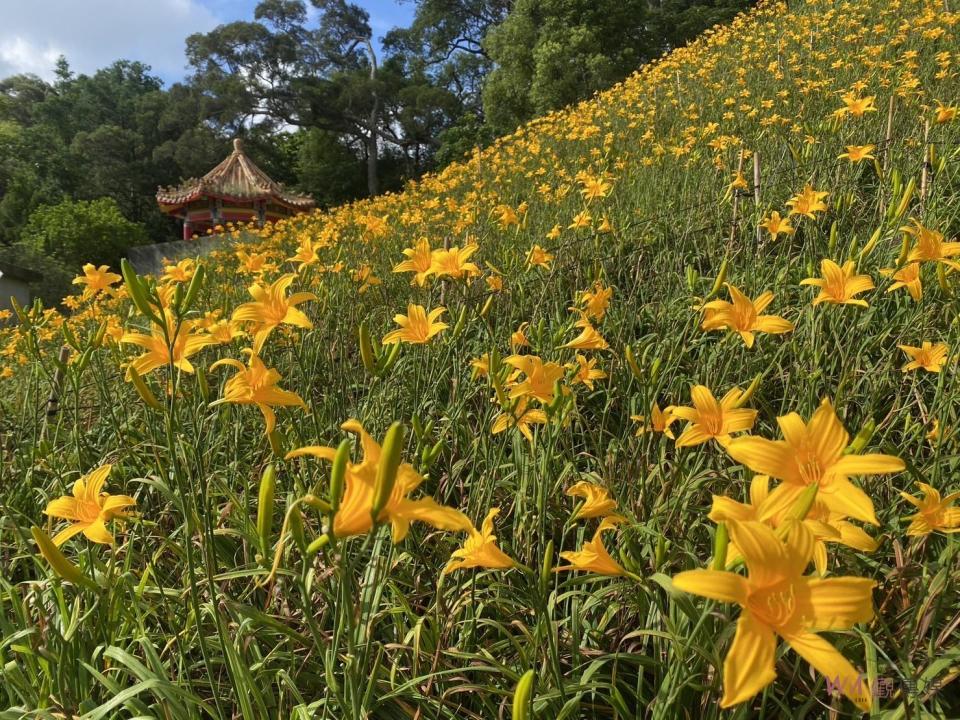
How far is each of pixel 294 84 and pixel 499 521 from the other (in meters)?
31.1

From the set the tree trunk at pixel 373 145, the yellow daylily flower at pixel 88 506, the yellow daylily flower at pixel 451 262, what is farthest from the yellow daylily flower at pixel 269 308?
the tree trunk at pixel 373 145

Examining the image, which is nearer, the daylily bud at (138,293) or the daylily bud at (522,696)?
the daylily bud at (522,696)

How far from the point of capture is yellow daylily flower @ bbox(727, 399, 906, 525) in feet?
2.38

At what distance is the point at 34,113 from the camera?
119 feet

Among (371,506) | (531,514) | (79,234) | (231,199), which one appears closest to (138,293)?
(371,506)

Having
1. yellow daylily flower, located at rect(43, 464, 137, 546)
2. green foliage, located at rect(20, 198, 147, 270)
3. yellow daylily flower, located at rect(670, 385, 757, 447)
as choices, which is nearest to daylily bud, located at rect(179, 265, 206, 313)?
yellow daylily flower, located at rect(43, 464, 137, 546)

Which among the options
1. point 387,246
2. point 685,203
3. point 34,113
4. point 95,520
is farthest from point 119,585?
point 34,113

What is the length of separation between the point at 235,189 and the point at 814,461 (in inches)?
941

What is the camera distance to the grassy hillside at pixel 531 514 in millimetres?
772

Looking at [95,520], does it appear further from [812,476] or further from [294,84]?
[294,84]

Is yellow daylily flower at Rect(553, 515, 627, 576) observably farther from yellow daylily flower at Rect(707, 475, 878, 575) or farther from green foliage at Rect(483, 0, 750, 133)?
green foliage at Rect(483, 0, 750, 133)

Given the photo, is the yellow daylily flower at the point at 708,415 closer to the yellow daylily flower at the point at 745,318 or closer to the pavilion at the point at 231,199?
the yellow daylily flower at the point at 745,318

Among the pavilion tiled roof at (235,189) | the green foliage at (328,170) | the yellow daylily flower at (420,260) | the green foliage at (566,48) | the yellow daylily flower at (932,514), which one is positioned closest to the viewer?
the yellow daylily flower at (932,514)

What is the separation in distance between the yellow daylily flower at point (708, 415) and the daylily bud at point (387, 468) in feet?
2.03
